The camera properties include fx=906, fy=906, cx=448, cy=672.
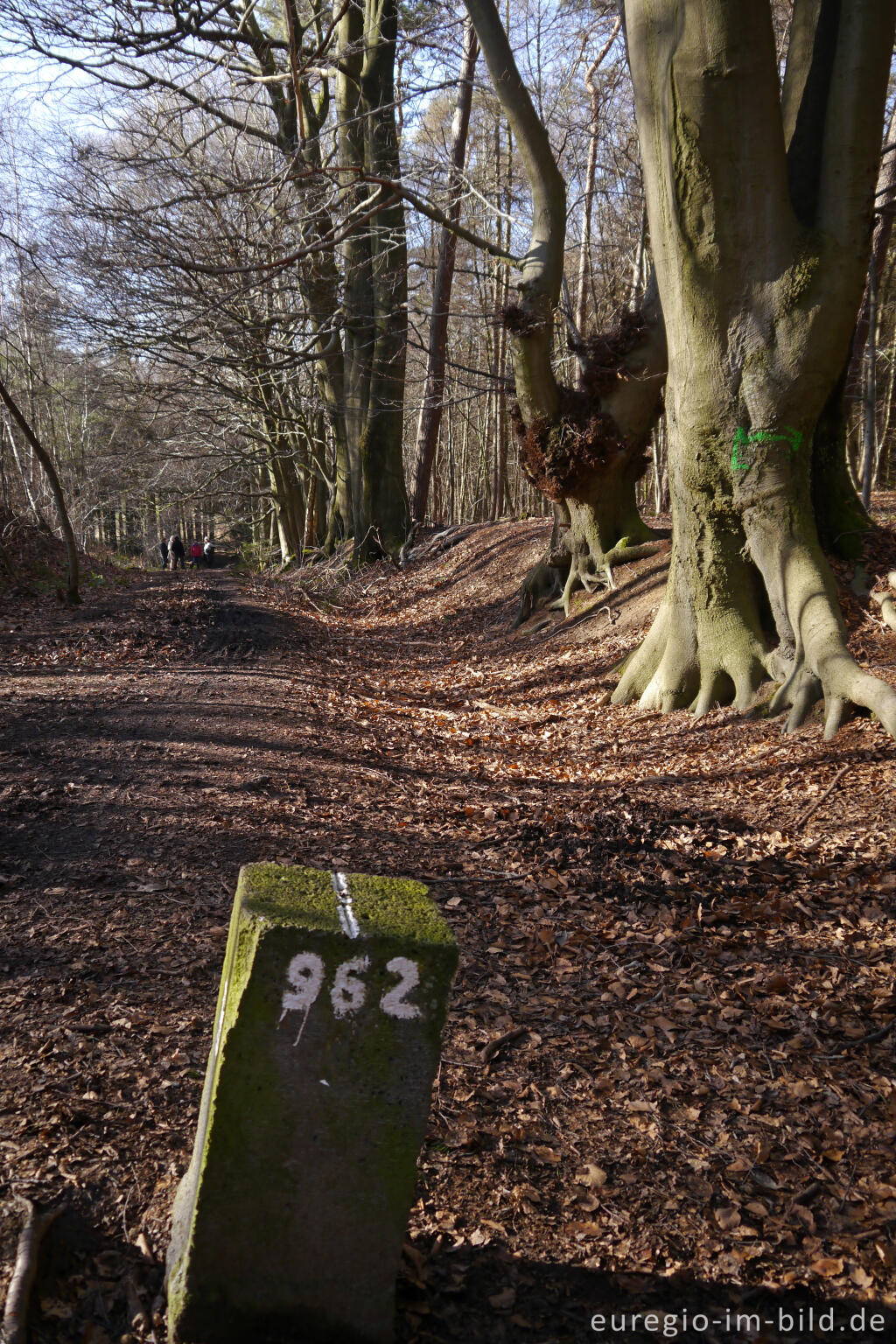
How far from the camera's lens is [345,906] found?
2.14 m

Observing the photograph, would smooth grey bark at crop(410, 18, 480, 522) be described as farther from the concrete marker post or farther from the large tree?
the concrete marker post

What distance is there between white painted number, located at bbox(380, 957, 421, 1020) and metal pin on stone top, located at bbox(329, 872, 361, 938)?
0.11 meters

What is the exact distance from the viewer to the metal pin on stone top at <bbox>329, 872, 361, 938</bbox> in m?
2.03

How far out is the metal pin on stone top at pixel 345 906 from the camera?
6.66 feet

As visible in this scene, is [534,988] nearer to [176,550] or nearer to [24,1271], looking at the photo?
[24,1271]

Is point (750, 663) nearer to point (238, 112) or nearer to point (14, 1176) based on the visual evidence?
point (14, 1176)

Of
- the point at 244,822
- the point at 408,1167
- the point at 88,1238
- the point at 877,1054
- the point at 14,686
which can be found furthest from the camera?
the point at 14,686

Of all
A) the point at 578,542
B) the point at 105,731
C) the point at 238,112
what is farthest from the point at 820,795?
the point at 238,112

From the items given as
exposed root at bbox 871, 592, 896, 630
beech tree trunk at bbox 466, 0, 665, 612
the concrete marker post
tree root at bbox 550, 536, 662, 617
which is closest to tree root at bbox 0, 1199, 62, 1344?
the concrete marker post

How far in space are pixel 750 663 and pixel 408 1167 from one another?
237 inches

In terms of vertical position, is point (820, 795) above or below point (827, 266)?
below

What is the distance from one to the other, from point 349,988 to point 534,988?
87.0 inches

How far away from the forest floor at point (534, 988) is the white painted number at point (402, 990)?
987 mm

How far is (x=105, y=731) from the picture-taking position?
23.1ft
